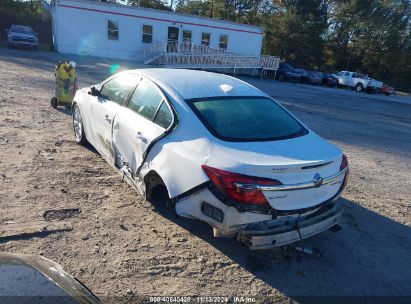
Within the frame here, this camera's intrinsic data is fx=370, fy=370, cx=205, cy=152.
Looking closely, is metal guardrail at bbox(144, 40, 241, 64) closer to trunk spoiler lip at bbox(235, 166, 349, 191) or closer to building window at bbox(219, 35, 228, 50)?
building window at bbox(219, 35, 228, 50)

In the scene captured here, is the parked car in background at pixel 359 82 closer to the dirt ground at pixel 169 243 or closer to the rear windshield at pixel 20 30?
the rear windshield at pixel 20 30

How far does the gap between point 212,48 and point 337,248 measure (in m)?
25.6

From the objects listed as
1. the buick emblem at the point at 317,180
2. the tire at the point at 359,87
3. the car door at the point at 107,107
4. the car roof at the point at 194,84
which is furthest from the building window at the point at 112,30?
the buick emblem at the point at 317,180

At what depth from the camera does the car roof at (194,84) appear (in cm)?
409

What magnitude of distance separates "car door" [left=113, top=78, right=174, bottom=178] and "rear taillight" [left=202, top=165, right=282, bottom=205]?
105 cm

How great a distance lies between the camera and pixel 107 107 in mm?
4969

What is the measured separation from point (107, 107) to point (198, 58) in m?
20.5

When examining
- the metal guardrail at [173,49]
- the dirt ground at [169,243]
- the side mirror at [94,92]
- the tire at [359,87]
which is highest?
the side mirror at [94,92]

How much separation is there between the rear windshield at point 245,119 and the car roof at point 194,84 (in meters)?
0.13

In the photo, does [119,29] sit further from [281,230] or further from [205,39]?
[281,230]

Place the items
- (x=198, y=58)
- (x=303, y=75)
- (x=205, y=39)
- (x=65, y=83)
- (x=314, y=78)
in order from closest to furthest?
(x=65, y=83) → (x=198, y=58) → (x=205, y=39) → (x=303, y=75) → (x=314, y=78)

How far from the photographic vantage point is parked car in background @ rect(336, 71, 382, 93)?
95.6 ft

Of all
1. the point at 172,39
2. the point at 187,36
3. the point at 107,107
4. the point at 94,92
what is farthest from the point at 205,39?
the point at 107,107

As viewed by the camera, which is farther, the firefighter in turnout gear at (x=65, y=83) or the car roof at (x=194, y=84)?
the firefighter in turnout gear at (x=65, y=83)
